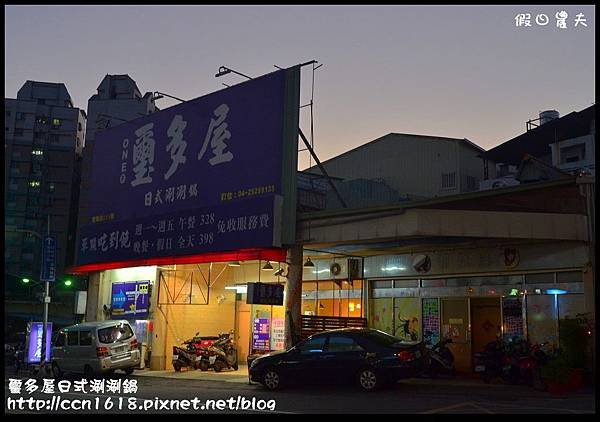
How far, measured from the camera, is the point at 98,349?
66.8 ft

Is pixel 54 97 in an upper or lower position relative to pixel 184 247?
upper

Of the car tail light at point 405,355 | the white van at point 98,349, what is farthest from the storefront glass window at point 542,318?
the white van at point 98,349

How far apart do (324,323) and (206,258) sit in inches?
174

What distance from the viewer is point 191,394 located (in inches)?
634

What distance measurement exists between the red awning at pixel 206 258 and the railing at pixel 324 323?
198 cm

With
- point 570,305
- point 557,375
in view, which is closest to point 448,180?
point 570,305

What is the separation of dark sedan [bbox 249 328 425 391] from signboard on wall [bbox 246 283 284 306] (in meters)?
2.53

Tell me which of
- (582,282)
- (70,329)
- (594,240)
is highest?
(594,240)

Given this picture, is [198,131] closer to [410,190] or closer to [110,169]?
[110,169]

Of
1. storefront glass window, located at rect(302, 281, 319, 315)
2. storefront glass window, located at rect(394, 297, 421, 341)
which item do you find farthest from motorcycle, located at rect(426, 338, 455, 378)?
storefront glass window, located at rect(302, 281, 319, 315)

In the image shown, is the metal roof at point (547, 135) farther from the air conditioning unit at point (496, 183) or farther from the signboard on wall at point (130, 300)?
the signboard on wall at point (130, 300)

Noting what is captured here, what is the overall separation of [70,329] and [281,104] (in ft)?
33.5

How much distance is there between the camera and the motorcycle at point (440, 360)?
17.8m
